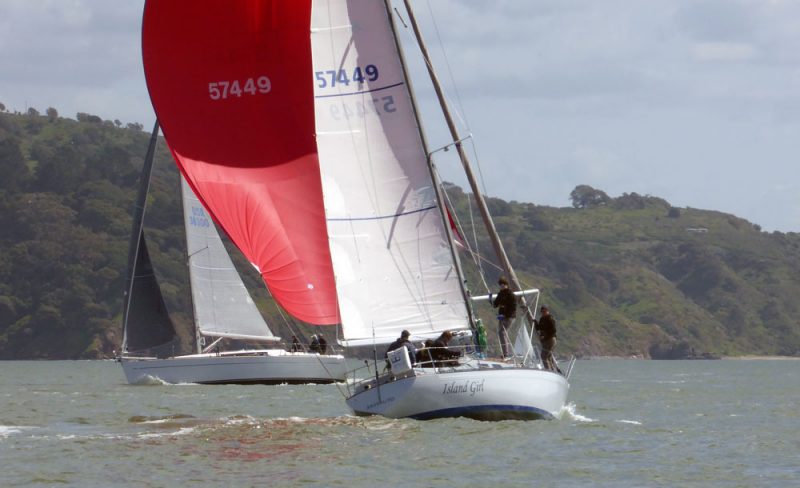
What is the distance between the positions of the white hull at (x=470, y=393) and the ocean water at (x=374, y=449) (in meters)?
0.24

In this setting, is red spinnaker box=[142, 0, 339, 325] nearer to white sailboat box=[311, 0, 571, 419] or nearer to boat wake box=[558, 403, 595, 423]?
white sailboat box=[311, 0, 571, 419]

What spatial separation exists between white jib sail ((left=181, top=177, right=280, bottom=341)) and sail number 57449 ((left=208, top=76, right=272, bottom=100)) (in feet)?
51.6

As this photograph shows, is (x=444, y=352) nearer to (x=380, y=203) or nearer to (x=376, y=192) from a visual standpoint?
(x=380, y=203)

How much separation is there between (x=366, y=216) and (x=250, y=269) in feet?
308

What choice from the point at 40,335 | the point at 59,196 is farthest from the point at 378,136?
the point at 59,196

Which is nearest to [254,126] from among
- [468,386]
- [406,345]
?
[406,345]

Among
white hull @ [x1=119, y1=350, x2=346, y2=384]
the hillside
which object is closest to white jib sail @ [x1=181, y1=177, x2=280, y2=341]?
white hull @ [x1=119, y1=350, x2=346, y2=384]

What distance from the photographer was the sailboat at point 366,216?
2330 centimetres

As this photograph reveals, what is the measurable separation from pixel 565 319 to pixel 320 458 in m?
126

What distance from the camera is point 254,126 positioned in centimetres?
2930

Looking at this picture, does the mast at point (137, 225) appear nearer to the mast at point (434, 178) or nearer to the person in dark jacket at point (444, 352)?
the mast at point (434, 178)

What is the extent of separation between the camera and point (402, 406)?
23234 millimetres

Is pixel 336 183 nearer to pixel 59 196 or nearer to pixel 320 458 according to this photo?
pixel 320 458

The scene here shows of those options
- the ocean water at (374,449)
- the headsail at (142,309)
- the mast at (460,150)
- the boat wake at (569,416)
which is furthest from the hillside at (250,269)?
the mast at (460,150)
